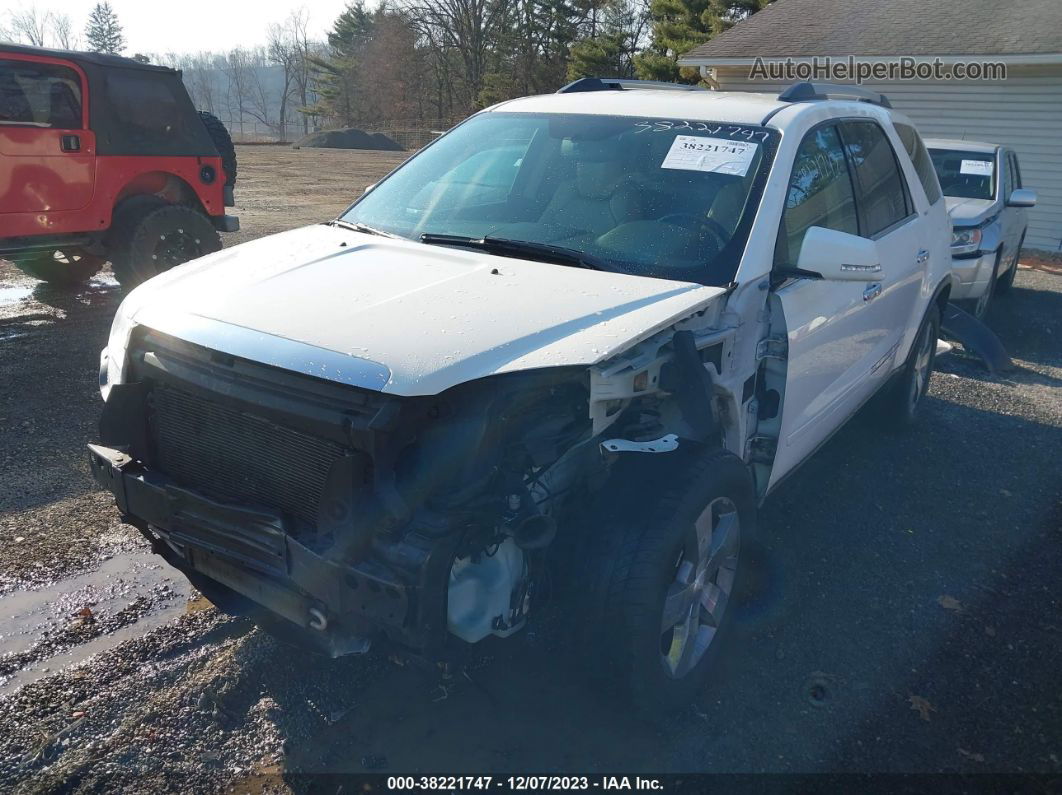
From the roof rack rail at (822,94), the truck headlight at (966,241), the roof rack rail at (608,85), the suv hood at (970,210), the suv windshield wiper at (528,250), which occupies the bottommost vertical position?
the truck headlight at (966,241)

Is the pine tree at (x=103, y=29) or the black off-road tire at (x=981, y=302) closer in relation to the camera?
the black off-road tire at (x=981, y=302)

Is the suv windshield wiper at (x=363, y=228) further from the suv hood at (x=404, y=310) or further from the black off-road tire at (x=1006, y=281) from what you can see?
the black off-road tire at (x=1006, y=281)

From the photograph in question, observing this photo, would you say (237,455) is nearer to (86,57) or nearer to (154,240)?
(154,240)

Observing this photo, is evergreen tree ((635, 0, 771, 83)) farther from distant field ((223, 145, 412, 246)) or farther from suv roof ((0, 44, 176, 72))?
suv roof ((0, 44, 176, 72))

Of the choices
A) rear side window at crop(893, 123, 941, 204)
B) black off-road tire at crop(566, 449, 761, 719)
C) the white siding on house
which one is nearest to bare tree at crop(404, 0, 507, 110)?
the white siding on house

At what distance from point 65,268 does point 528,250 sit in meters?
7.52

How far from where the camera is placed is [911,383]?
5.59 meters

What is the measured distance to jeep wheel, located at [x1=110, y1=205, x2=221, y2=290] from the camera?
8172 mm

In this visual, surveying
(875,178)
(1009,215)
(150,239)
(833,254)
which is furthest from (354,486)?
(1009,215)

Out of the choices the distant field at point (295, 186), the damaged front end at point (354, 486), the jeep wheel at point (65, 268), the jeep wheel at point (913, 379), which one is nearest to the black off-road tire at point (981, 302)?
the jeep wheel at point (913, 379)

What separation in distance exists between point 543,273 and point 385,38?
61.3 metres

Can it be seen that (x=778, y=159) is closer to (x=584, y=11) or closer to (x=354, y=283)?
(x=354, y=283)

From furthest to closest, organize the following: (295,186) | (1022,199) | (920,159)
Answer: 1. (295,186)
2. (1022,199)
3. (920,159)

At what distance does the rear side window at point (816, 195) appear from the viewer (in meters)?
3.57
